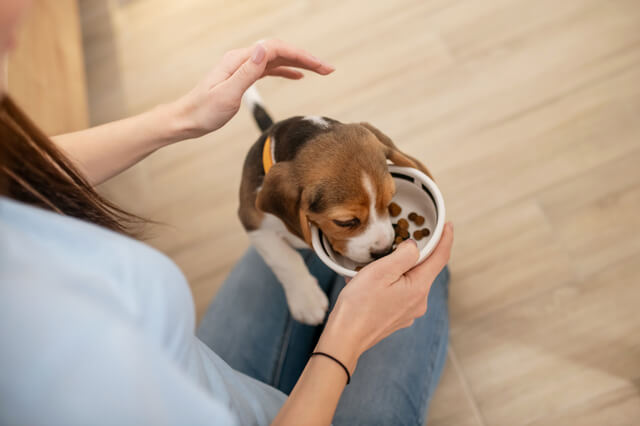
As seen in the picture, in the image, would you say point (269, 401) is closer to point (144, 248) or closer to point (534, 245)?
point (144, 248)

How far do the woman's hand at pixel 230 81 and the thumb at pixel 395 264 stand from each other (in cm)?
→ 69

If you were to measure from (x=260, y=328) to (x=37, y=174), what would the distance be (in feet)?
3.13

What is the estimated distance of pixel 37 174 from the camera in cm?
110

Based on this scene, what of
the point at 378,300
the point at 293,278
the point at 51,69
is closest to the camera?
the point at 378,300

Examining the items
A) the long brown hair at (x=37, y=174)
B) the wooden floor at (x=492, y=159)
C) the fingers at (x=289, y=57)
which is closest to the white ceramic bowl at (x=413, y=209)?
the fingers at (x=289, y=57)

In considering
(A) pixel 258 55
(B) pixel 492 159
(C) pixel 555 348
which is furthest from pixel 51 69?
(C) pixel 555 348

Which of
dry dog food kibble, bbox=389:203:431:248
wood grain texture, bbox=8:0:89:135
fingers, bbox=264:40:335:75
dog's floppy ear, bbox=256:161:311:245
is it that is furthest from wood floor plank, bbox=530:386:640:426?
wood grain texture, bbox=8:0:89:135

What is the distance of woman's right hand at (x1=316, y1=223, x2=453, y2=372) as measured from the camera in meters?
1.16

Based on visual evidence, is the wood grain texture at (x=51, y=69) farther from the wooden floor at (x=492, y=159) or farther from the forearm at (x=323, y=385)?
the forearm at (x=323, y=385)

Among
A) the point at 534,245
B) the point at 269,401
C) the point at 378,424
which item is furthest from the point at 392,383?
the point at 534,245

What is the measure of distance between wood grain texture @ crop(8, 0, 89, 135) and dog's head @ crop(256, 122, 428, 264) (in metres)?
1.88

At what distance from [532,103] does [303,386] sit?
2.17 metres

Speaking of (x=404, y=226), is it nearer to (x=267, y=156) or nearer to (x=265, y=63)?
(x=267, y=156)

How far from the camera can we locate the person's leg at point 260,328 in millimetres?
1669
